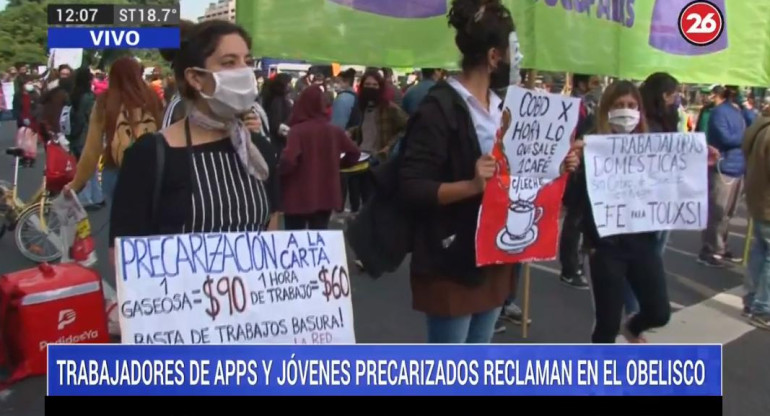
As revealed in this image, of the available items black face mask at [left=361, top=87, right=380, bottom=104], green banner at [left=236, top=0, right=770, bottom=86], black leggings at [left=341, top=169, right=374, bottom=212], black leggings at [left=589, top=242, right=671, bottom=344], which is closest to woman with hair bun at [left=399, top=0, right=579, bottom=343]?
green banner at [left=236, top=0, right=770, bottom=86]

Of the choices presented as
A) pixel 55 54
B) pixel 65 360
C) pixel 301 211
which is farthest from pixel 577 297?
pixel 55 54

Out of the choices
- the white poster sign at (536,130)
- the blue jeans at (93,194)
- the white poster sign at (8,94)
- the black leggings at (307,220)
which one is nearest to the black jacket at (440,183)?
the white poster sign at (536,130)

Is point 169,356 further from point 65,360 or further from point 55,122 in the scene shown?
point 55,122

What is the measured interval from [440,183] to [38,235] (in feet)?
19.8

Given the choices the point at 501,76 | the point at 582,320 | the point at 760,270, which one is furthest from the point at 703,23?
the point at 501,76

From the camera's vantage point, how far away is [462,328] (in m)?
3.19

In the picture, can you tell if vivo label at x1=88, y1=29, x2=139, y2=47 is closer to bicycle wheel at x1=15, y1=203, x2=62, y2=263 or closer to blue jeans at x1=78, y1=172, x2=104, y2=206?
bicycle wheel at x1=15, y1=203, x2=62, y2=263

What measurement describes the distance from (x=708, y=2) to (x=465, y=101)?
402 cm

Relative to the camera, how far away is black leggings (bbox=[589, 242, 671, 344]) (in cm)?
446

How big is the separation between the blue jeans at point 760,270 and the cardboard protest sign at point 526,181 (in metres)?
3.15

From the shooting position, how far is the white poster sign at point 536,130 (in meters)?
3.42

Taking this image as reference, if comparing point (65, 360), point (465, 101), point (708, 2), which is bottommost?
point (65, 360)

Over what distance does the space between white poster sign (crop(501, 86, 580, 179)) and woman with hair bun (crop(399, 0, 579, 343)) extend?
21 centimetres

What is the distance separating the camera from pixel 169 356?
2.52 m
